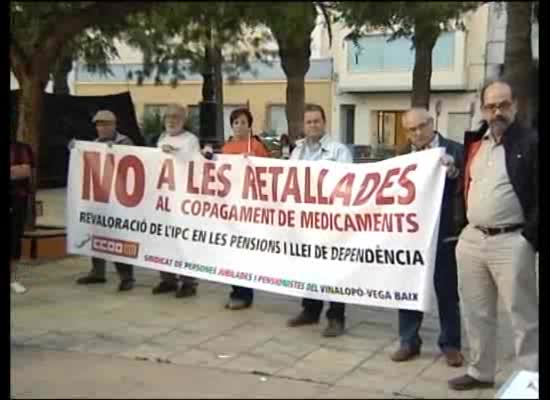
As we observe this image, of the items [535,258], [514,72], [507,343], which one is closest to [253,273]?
[507,343]

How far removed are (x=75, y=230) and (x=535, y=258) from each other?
2.85 metres

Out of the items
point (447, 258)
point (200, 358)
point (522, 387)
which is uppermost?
point (447, 258)

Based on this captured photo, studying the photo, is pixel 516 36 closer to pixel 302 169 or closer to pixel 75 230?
pixel 302 169

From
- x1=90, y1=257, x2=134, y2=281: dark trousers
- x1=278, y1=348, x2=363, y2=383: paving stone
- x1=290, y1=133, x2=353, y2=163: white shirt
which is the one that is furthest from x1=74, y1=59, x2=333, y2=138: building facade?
x1=90, y1=257, x2=134, y2=281: dark trousers

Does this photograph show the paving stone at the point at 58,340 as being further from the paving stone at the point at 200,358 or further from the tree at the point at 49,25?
the tree at the point at 49,25

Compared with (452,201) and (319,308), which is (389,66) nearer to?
(452,201)

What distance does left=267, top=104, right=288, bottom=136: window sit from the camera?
2.82m

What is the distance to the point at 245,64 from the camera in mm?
2406

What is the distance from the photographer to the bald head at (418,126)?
2887 mm

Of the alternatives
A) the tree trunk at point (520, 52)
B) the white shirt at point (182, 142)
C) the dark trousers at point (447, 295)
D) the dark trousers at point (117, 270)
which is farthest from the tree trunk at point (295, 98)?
the dark trousers at point (117, 270)

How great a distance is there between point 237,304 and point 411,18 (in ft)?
8.50

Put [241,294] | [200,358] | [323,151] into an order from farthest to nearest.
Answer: [241,294] → [323,151] → [200,358]

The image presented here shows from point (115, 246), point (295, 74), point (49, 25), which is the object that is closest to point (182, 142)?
point (115, 246)

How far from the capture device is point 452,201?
134 inches
